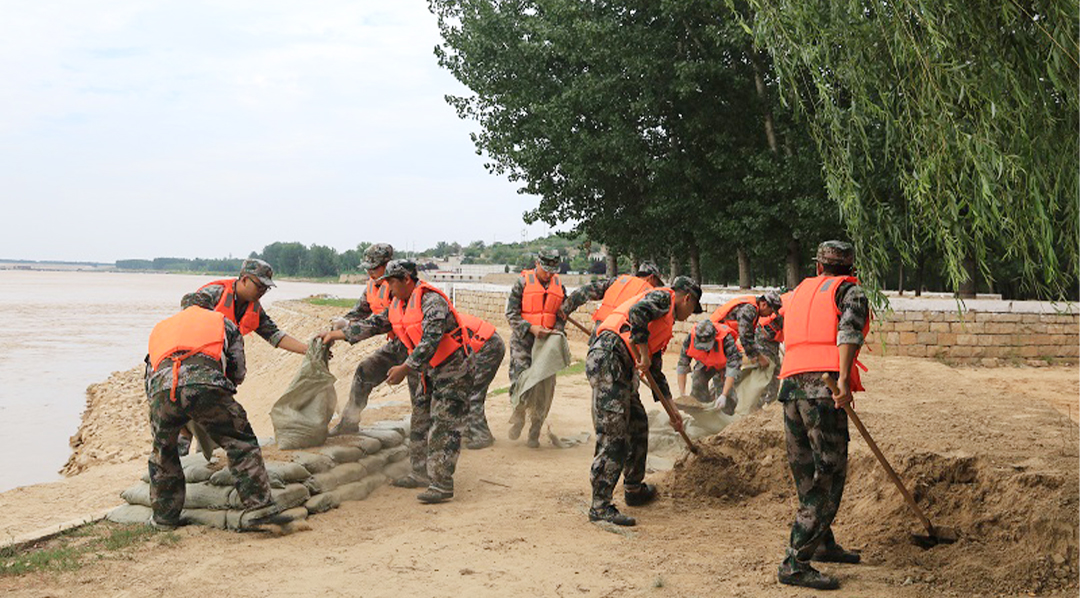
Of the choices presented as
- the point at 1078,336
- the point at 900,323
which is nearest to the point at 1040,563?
the point at 900,323

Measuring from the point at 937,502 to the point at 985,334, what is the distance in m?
10.9

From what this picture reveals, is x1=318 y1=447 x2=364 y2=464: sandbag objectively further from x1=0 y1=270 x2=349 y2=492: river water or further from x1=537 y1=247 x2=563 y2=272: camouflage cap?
x1=0 y1=270 x2=349 y2=492: river water

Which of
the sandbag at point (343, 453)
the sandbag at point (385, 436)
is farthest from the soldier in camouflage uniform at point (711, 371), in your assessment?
the sandbag at point (343, 453)

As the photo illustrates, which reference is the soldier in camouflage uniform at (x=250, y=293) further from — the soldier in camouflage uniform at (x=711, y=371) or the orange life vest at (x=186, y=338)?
the soldier in camouflage uniform at (x=711, y=371)

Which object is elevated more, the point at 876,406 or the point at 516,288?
the point at 516,288

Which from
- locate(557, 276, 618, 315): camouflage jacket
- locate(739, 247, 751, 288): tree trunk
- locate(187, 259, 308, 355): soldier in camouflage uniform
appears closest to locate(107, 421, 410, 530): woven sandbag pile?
locate(187, 259, 308, 355): soldier in camouflage uniform

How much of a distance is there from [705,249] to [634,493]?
56.7 feet

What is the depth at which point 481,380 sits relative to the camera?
934 centimetres

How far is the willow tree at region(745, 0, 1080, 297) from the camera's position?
4.62 metres

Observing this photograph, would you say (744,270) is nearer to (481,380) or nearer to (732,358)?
(732,358)

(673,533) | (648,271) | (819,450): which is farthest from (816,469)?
(648,271)

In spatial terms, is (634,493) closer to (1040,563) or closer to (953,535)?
(953,535)

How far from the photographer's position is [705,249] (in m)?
23.5

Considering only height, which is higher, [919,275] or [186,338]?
[919,275]
